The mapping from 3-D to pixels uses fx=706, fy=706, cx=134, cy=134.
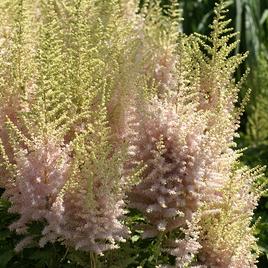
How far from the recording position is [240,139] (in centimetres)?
603

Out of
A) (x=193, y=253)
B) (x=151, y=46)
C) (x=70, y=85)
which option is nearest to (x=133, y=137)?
(x=70, y=85)

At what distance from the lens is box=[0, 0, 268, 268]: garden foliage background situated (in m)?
2.51

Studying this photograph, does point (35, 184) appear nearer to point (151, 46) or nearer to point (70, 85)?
point (70, 85)

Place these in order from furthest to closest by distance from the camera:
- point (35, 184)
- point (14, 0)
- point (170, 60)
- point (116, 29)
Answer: point (170, 60) → point (14, 0) → point (116, 29) → point (35, 184)

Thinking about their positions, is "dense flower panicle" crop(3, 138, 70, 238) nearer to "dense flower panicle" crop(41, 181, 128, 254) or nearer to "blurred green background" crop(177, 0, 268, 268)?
"dense flower panicle" crop(41, 181, 128, 254)

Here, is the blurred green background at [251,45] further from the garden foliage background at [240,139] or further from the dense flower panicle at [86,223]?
the dense flower panicle at [86,223]

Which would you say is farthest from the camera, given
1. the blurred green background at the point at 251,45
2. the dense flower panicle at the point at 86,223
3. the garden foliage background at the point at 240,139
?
the blurred green background at the point at 251,45

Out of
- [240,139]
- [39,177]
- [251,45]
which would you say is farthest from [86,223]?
[251,45]

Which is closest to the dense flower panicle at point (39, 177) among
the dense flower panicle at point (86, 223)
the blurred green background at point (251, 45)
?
the dense flower panicle at point (86, 223)

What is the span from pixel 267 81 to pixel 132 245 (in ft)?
A: 12.4

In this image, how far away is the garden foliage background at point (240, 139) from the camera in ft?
8.23

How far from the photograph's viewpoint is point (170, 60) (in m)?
3.32

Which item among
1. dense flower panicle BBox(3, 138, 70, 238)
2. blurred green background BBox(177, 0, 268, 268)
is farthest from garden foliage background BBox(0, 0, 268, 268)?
dense flower panicle BBox(3, 138, 70, 238)

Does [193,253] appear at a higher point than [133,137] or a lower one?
lower
